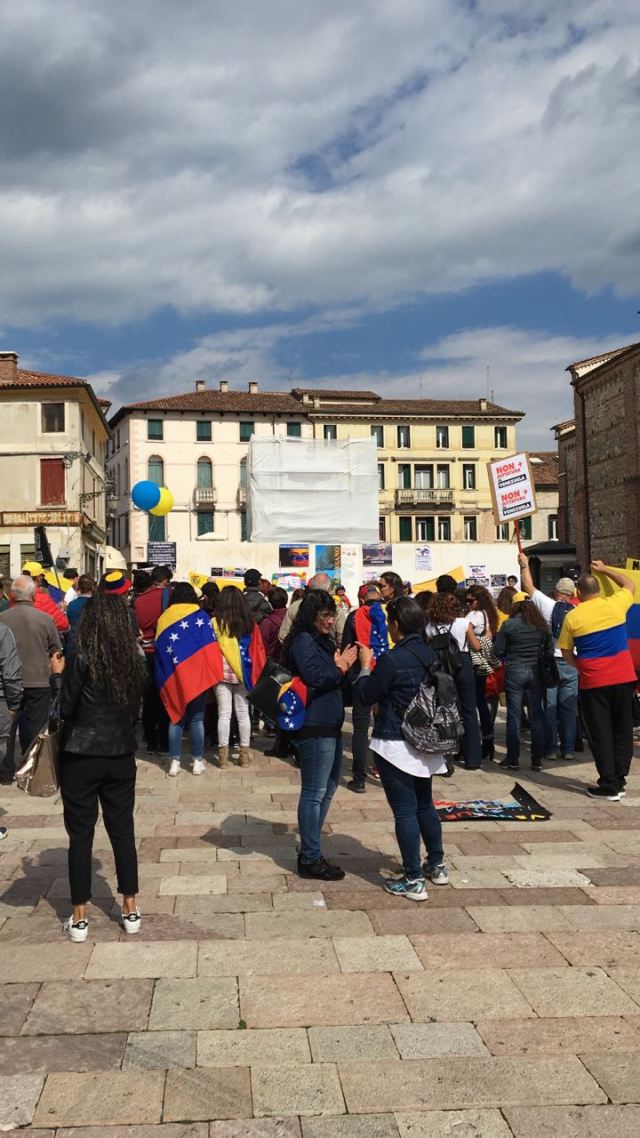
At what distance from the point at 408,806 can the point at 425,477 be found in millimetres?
57852

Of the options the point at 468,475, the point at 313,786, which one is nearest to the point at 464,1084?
the point at 313,786

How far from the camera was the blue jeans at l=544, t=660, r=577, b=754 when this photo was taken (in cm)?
945

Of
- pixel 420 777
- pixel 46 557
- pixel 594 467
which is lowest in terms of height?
pixel 420 777

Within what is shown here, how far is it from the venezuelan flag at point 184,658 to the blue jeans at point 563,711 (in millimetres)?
3377

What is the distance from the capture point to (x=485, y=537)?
202 ft

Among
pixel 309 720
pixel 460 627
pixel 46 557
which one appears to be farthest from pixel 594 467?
pixel 309 720

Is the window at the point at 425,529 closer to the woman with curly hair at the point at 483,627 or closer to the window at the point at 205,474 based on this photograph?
the window at the point at 205,474

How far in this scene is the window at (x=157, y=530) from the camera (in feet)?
194

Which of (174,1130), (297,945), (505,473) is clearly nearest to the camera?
(174,1130)

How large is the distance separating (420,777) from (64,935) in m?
2.08

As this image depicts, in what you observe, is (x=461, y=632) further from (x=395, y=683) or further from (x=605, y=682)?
(x=395, y=683)

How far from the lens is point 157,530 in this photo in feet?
195

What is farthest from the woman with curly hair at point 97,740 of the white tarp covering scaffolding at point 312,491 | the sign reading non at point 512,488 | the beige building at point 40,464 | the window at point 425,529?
the window at point 425,529

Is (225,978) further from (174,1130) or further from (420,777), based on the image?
(420,777)
